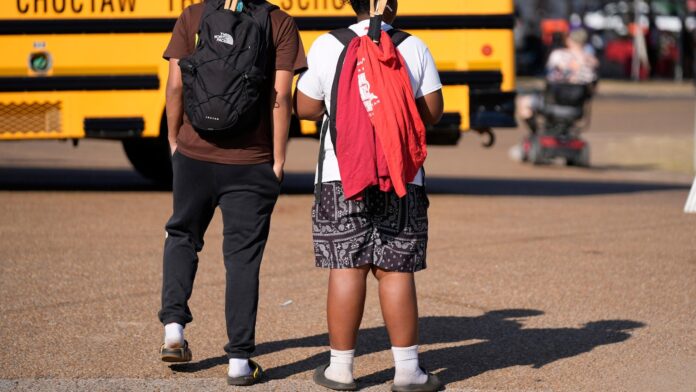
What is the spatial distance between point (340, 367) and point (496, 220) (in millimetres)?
5388

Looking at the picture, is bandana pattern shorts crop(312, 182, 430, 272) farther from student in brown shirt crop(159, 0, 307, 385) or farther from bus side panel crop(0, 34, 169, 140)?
bus side panel crop(0, 34, 169, 140)

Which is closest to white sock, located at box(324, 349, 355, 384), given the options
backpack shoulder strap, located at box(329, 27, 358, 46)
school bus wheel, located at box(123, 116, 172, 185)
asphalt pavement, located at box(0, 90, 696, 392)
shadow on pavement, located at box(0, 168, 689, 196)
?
asphalt pavement, located at box(0, 90, 696, 392)

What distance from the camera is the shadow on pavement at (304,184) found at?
12.8 metres

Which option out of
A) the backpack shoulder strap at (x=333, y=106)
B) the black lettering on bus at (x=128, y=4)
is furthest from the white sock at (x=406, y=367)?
the black lettering on bus at (x=128, y=4)

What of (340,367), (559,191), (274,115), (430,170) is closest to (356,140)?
(274,115)

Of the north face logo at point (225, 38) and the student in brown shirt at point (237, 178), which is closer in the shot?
the north face logo at point (225, 38)

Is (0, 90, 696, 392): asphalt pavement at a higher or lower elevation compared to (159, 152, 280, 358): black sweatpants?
lower

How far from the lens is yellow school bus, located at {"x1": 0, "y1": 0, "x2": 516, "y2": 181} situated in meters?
11.3

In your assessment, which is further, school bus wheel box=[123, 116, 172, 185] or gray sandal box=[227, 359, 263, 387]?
school bus wheel box=[123, 116, 172, 185]

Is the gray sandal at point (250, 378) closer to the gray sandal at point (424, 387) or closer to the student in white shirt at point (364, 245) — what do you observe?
the student in white shirt at point (364, 245)

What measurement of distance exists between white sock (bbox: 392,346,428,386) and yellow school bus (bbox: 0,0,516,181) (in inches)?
250

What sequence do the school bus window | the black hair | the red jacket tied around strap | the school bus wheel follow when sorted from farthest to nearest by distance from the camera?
the school bus wheel
the school bus window
the black hair
the red jacket tied around strap

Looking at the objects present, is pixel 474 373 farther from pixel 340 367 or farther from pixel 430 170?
pixel 430 170

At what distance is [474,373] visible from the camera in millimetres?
5656
